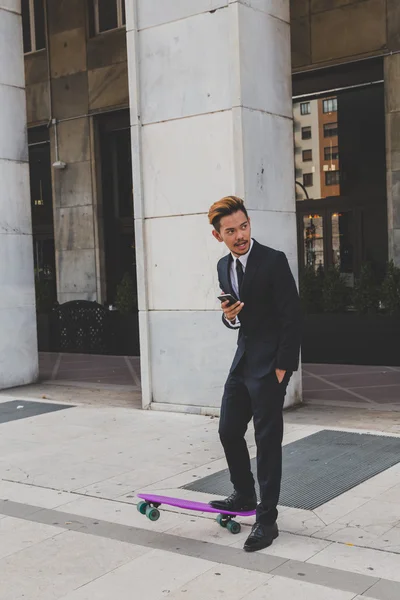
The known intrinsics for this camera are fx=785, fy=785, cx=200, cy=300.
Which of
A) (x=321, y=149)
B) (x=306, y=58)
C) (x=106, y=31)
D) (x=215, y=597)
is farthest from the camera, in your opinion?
(x=106, y=31)

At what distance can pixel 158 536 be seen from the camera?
489 cm

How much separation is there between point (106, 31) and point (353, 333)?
397 inches

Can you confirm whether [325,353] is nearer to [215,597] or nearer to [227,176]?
[227,176]

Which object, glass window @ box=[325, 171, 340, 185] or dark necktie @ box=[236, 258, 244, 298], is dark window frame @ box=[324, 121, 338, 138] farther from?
dark necktie @ box=[236, 258, 244, 298]

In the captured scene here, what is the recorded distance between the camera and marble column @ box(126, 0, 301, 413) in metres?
8.44

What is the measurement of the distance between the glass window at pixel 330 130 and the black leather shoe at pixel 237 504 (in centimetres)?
1262

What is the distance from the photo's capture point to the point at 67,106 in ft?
62.4

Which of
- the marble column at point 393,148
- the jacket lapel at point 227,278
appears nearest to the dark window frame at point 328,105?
the marble column at point 393,148

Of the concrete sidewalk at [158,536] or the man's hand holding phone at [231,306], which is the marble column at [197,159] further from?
the man's hand holding phone at [231,306]

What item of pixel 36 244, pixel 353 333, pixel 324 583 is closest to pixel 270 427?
pixel 324 583

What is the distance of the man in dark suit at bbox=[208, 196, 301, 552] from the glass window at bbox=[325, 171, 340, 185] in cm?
1213

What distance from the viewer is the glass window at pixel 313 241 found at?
1642cm

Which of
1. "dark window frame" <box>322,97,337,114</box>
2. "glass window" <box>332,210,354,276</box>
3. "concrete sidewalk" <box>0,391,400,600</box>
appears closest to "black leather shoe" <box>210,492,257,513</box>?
"concrete sidewalk" <box>0,391,400,600</box>

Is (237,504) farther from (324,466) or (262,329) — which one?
(324,466)
